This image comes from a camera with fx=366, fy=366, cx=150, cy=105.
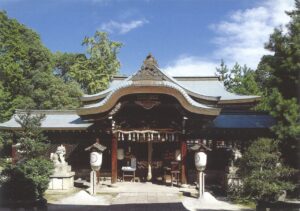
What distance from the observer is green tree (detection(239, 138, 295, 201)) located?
13391mm

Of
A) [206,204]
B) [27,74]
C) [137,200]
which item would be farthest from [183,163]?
[27,74]

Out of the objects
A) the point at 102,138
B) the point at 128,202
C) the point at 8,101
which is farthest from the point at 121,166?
the point at 8,101

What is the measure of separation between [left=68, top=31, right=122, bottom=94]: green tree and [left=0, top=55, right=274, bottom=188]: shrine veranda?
24.7 meters

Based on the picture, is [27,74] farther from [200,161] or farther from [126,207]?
[126,207]

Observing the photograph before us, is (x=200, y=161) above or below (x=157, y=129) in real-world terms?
below

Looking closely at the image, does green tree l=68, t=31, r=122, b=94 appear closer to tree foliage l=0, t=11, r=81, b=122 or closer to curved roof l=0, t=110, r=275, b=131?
tree foliage l=0, t=11, r=81, b=122

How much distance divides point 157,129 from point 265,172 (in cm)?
765

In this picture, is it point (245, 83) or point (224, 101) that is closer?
point (224, 101)

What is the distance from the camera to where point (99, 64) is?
1925 inches

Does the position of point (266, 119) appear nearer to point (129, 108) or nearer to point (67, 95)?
point (129, 108)

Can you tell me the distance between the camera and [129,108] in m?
21.2

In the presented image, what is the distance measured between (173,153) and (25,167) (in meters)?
10.3

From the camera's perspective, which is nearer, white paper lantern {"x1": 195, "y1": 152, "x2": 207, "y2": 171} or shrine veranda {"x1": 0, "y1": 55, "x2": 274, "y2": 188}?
white paper lantern {"x1": 195, "y1": 152, "x2": 207, "y2": 171}

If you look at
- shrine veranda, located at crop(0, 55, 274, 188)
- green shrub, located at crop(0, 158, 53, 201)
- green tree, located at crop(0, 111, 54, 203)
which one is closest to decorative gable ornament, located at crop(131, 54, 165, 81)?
shrine veranda, located at crop(0, 55, 274, 188)
